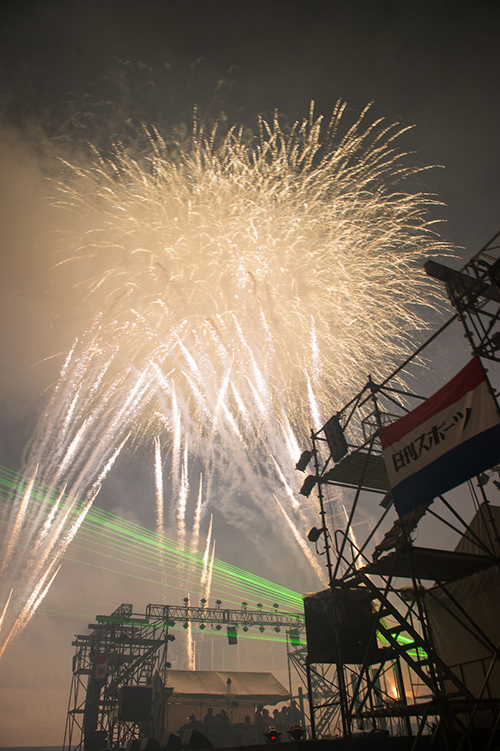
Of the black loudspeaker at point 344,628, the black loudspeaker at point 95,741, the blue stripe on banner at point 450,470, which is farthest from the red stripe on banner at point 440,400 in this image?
the black loudspeaker at point 95,741

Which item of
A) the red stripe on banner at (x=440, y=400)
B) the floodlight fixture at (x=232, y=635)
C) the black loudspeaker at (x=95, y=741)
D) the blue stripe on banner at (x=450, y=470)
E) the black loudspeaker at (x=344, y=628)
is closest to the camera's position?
the blue stripe on banner at (x=450, y=470)

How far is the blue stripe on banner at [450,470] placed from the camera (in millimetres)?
7848

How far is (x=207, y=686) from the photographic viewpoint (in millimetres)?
30766

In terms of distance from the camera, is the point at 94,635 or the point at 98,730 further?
the point at 94,635

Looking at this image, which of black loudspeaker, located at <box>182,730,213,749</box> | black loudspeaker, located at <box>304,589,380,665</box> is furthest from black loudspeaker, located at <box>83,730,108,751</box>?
black loudspeaker, located at <box>304,589,380,665</box>

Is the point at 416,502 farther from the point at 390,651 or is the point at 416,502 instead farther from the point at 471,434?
the point at 390,651

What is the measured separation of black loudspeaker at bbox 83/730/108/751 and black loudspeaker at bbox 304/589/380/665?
24842 millimetres

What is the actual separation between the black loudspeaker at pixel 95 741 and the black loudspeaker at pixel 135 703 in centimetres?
443

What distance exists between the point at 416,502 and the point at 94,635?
3052 centimetres

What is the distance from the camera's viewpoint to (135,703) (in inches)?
1035

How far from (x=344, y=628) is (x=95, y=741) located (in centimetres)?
2619

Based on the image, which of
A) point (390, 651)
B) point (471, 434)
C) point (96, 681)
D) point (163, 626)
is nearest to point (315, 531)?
point (390, 651)

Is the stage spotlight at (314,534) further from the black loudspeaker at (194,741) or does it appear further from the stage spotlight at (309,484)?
the black loudspeaker at (194,741)

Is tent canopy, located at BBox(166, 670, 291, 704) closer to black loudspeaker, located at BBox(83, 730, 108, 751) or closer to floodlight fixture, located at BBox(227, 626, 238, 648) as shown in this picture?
floodlight fixture, located at BBox(227, 626, 238, 648)
